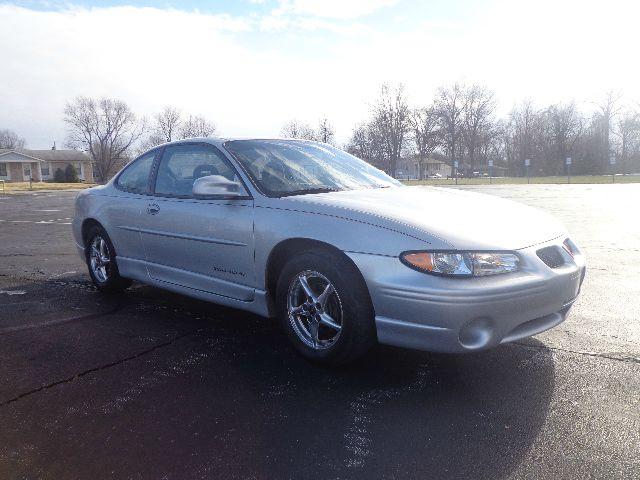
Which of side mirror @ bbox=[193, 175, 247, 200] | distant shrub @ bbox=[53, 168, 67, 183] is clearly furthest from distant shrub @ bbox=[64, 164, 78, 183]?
side mirror @ bbox=[193, 175, 247, 200]

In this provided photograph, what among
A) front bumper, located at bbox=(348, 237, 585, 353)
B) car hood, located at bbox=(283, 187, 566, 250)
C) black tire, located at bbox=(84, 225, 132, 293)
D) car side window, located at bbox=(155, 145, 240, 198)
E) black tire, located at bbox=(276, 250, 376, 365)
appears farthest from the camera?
black tire, located at bbox=(84, 225, 132, 293)

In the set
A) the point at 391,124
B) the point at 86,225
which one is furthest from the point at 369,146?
the point at 86,225

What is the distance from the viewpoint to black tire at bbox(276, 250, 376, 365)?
3.04 meters

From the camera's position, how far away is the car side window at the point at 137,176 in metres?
4.80

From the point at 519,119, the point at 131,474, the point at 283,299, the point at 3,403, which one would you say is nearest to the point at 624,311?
the point at 283,299

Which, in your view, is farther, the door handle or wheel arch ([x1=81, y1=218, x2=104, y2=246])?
wheel arch ([x1=81, y1=218, x2=104, y2=246])

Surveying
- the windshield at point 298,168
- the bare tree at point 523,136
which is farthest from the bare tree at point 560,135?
the windshield at point 298,168

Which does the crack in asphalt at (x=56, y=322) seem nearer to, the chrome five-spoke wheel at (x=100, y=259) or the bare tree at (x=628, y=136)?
the chrome five-spoke wheel at (x=100, y=259)

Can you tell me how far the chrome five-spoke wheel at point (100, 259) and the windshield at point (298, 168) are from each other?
1986mm

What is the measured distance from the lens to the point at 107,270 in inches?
207

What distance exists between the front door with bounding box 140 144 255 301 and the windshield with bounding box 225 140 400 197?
0.17m

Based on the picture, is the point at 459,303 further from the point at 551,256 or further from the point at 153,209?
the point at 153,209

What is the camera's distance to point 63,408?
2834 millimetres

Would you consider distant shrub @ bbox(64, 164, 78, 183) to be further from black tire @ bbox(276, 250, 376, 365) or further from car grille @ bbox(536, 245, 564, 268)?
car grille @ bbox(536, 245, 564, 268)
